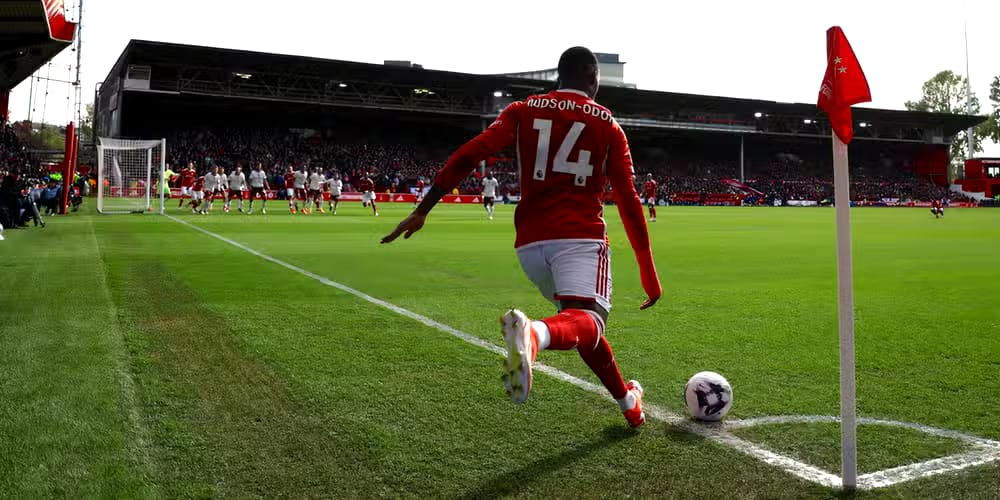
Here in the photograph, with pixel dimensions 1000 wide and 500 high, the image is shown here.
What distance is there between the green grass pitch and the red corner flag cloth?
1509 mm

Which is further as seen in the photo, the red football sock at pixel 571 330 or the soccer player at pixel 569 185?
the soccer player at pixel 569 185

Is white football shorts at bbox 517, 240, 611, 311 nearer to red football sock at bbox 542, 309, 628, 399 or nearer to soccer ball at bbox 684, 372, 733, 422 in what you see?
red football sock at bbox 542, 309, 628, 399

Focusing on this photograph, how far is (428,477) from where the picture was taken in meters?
3.24

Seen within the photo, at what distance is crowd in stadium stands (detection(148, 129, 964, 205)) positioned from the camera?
2147 inches

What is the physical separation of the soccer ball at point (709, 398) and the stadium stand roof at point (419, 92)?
49.7 metres

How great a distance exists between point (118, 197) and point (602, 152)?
111ft

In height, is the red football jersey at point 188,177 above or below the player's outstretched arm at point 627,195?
above

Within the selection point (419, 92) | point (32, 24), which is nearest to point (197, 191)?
point (32, 24)

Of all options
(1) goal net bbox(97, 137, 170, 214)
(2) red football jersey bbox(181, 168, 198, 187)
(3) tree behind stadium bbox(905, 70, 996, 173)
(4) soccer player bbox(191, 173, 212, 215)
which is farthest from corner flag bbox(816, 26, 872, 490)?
(3) tree behind stadium bbox(905, 70, 996, 173)

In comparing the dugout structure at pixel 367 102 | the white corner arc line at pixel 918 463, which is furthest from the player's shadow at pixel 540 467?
the dugout structure at pixel 367 102

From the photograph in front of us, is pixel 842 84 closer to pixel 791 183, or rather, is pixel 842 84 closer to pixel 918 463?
pixel 918 463

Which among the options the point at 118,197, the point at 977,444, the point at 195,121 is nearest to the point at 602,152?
the point at 977,444

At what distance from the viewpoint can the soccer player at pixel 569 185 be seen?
364 cm

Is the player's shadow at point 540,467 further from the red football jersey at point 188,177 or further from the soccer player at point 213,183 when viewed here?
the red football jersey at point 188,177
